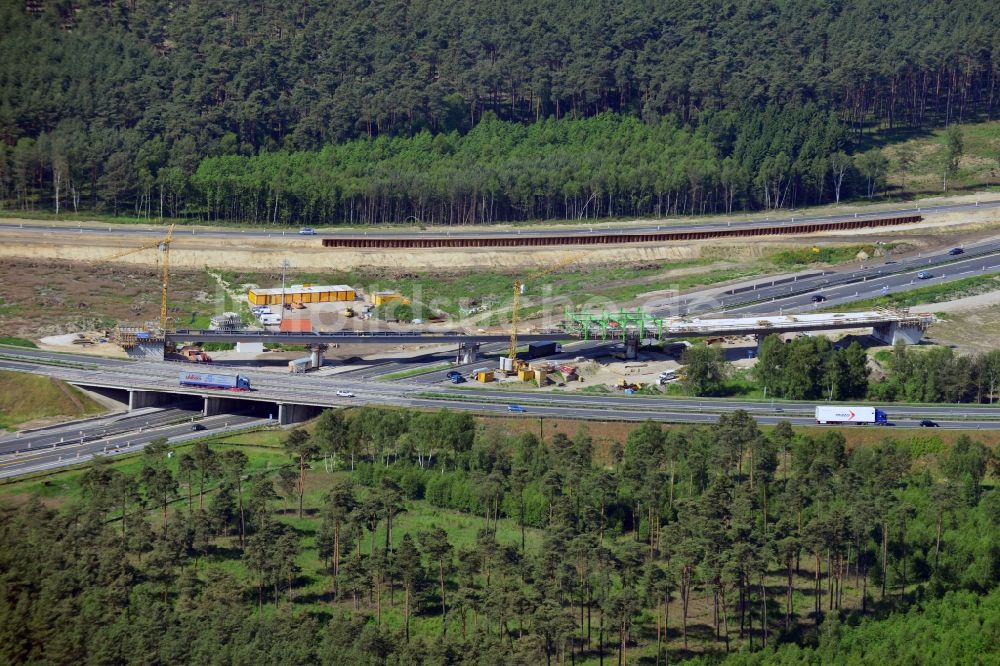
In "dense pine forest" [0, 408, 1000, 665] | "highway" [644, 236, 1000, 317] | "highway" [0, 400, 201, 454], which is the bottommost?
"dense pine forest" [0, 408, 1000, 665]

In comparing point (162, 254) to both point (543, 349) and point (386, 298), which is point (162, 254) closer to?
point (386, 298)

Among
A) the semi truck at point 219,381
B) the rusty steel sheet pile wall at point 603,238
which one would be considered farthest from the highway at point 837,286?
the semi truck at point 219,381

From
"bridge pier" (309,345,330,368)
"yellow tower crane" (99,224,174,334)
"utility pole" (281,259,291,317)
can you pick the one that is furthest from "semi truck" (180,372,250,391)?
"yellow tower crane" (99,224,174,334)

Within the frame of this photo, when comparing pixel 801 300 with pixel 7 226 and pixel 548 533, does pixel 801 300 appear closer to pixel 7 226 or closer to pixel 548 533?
pixel 548 533

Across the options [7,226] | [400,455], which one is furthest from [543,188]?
[400,455]

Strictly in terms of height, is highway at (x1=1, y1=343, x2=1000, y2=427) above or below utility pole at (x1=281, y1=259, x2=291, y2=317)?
below

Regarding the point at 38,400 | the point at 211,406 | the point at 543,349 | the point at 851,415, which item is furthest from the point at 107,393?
the point at 851,415

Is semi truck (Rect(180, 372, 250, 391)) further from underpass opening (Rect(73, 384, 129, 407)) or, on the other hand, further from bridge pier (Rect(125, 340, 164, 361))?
bridge pier (Rect(125, 340, 164, 361))
